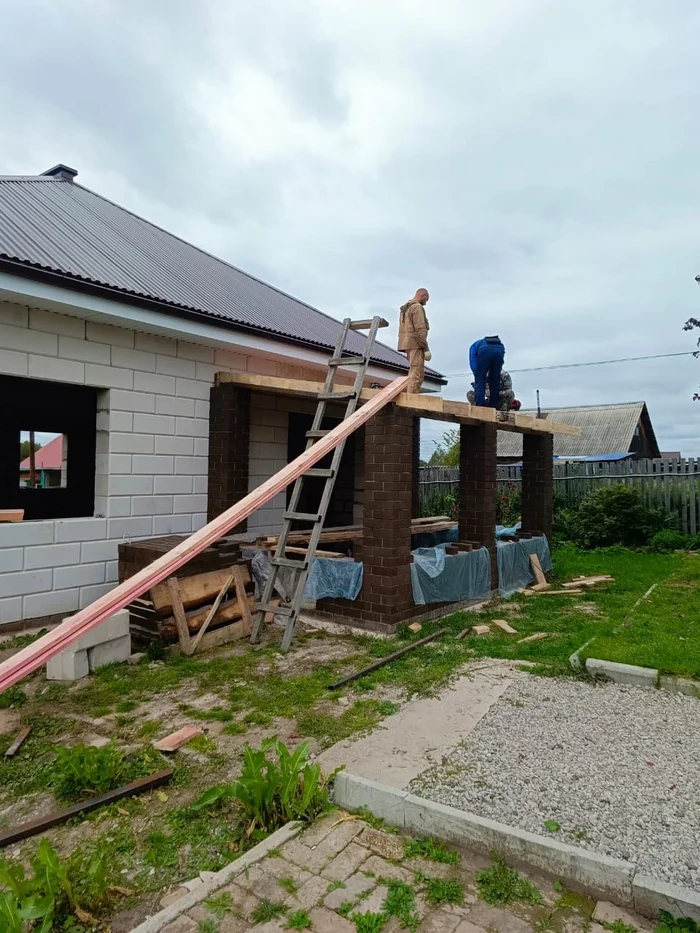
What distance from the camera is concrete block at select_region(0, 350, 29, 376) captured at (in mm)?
6539

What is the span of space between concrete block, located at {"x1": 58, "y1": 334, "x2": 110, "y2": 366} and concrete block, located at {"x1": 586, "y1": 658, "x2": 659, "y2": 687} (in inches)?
255

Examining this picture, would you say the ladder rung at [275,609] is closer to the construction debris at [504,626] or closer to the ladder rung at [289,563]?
the ladder rung at [289,563]

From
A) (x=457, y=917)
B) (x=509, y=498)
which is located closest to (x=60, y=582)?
(x=457, y=917)

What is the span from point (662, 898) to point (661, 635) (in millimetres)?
4353

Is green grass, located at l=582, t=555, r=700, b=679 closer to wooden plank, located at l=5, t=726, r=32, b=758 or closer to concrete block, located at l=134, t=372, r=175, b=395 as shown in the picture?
wooden plank, located at l=5, t=726, r=32, b=758

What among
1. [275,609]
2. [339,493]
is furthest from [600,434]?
[275,609]

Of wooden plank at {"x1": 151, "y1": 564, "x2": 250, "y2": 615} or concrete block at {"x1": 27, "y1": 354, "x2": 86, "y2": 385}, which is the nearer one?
wooden plank at {"x1": 151, "y1": 564, "x2": 250, "y2": 615}

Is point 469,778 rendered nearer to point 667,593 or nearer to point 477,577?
point 477,577

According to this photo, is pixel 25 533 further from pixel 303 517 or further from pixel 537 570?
pixel 537 570

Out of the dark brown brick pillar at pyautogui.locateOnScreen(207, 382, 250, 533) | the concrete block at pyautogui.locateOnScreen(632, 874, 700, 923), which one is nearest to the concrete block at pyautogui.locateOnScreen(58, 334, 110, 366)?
the dark brown brick pillar at pyautogui.locateOnScreen(207, 382, 250, 533)

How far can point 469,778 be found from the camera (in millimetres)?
3576

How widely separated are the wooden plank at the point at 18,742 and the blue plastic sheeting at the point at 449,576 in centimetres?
453

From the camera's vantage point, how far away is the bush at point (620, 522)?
13.7m

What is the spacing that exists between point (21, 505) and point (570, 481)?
42.9 feet
